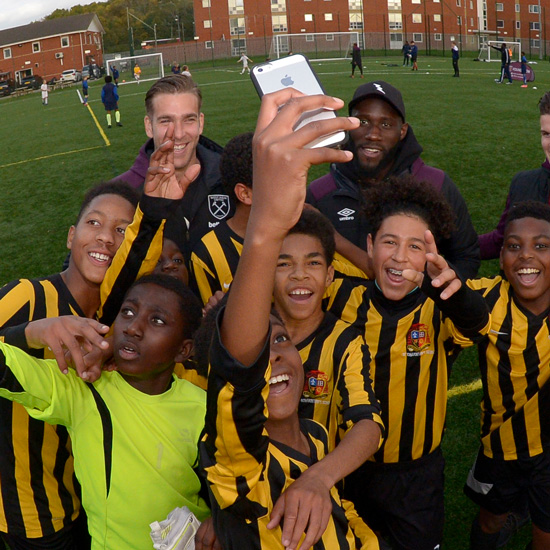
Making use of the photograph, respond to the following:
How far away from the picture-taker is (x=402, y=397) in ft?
9.49

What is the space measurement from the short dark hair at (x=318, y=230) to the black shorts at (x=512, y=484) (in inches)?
51.7

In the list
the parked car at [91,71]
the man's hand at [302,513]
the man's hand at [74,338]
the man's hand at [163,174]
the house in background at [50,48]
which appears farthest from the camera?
the house in background at [50,48]

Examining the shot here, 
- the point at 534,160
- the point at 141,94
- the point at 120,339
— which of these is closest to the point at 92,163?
the point at 534,160

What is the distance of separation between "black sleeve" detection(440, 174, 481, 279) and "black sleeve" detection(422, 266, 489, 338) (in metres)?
1.11

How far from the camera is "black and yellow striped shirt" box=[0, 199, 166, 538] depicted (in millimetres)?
2631

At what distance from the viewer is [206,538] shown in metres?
2.10

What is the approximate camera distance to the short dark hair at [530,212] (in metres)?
3.12

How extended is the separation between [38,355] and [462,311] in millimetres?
1551

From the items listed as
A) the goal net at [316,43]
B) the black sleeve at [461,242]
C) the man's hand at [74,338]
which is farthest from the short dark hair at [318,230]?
the goal net at [316,43]

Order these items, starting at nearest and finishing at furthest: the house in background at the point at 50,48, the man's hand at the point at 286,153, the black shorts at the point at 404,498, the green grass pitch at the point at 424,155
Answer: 1. the man's hand at the point at 286,153
2. the black shorts at the point at 404,498
3. the green grass pitch at the point at 424,155
4. the house in background at the point at 50,48

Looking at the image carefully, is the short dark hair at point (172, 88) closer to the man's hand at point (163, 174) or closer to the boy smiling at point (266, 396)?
the man's hand at point (163, 174)

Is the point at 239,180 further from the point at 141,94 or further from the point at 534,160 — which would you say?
the point at 141,94

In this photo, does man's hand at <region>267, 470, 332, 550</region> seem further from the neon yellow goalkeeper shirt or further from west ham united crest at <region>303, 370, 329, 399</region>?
west ham united crest at <region>303, 370, 329, 399</region>

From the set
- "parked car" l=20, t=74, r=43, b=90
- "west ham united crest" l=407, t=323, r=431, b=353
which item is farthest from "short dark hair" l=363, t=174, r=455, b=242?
"parked car" l=20, t=74, r=43, b=90
